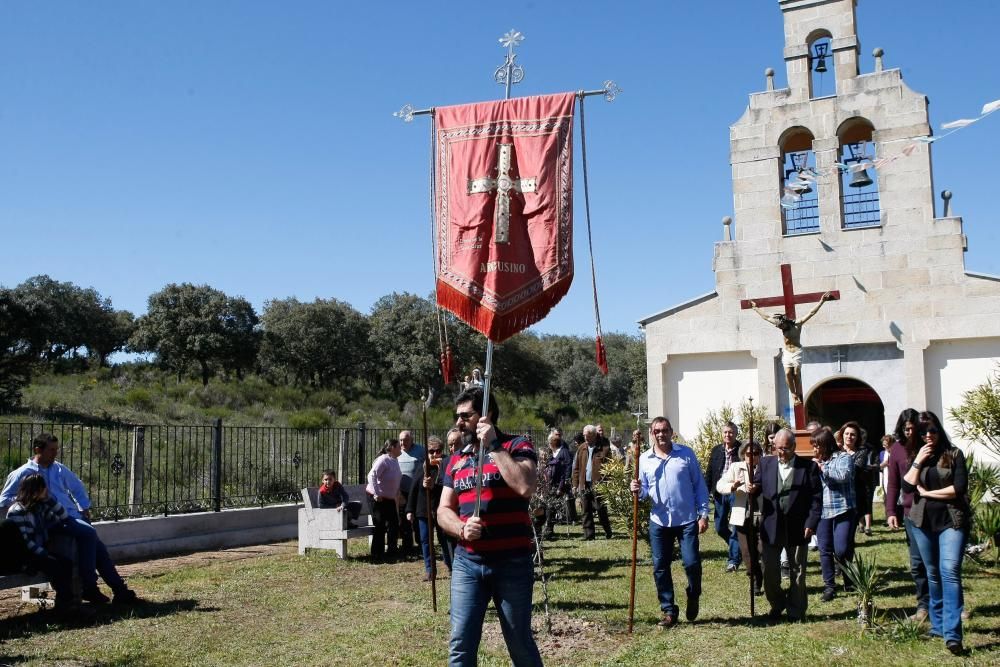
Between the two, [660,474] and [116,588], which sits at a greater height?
[660,474]

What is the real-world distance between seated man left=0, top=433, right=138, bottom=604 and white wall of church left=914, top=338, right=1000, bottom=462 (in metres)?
17.0

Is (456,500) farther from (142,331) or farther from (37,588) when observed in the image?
(142,331)

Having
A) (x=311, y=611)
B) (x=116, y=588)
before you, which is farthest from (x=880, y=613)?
(x=116, y=588)

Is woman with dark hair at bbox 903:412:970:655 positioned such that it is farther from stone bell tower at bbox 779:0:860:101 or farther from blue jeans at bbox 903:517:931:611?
stone bell tower at bbox 779:0:860:101

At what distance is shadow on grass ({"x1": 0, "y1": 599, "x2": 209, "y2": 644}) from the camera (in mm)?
8070

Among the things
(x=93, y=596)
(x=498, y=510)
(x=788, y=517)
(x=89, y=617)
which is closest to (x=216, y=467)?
(x=93, y=596)

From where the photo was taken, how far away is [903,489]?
7004 mm

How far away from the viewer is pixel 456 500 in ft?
16.9

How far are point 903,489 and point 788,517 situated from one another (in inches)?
49.3

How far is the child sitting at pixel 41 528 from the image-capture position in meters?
8.44

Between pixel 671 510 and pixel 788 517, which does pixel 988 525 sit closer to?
pixel 788 517

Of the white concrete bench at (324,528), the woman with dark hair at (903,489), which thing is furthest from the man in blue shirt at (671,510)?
the white concrete bench at (324,528)

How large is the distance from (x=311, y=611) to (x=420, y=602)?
1.14 metres

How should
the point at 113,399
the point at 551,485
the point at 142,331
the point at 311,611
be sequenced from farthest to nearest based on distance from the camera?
the point at 142,331
the point at 113,399
the point at 551,485
the point at 311,611
